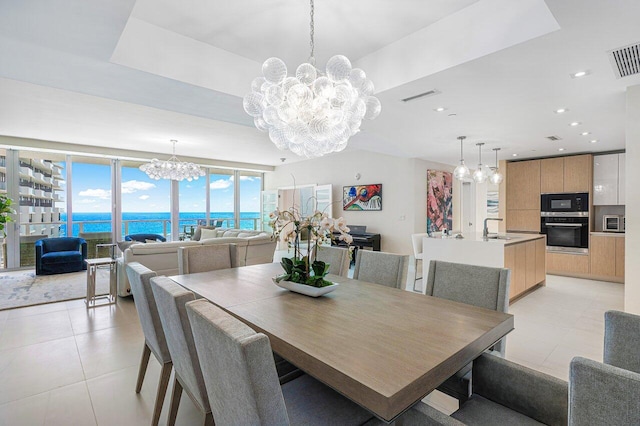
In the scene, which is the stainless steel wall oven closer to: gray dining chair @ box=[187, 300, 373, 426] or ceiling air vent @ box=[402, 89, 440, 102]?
ceiling air vent @ box=[402, 89, 440, 102]

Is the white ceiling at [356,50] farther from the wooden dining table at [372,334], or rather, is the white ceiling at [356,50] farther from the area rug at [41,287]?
the area rug at [41,287]

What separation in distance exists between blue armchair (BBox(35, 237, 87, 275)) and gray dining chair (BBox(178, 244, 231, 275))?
16.0 feet

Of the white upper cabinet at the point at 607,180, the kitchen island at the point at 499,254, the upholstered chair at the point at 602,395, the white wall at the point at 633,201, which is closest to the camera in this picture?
the upholstered chair at the point at 602,395

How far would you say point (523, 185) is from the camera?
6.75 meters

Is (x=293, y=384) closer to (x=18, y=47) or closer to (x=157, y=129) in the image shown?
(x=18, y=47)

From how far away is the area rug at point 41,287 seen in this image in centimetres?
441

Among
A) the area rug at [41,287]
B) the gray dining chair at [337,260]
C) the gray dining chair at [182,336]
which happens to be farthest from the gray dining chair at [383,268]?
the area rug at [41,287]

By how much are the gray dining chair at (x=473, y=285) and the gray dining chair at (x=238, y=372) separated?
3.36 feet

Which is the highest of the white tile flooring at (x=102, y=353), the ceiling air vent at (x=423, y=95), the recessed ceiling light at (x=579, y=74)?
the recessed ceiling light at (x=579, y=74)

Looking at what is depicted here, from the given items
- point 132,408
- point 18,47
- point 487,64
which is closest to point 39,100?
point 18,47

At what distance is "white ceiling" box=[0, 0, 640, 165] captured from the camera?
2.05 meters

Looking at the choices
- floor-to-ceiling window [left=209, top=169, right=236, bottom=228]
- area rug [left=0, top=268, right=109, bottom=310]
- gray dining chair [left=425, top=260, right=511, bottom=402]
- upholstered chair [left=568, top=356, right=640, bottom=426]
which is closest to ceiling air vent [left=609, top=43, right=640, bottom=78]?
gray dining chair [left=425, top=260, right=511, bottom=402]

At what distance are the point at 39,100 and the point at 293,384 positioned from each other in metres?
5.14

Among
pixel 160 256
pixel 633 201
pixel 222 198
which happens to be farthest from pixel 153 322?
pixel 222 198
